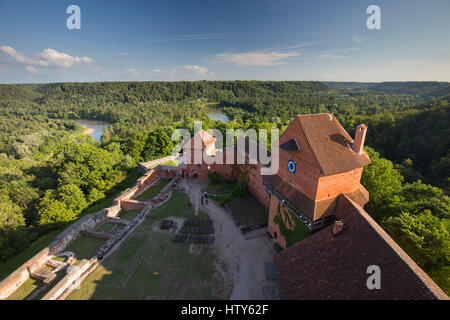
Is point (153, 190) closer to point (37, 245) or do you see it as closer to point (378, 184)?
point (37, 245)

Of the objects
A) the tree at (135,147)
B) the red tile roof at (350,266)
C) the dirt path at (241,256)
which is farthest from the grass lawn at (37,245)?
the red tile roof at (350,266)

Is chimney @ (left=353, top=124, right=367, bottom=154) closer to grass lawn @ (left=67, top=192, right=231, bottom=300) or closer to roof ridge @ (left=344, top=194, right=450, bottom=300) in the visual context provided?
roof ridge @ (left=344, top=194, right=450, bottom=300)

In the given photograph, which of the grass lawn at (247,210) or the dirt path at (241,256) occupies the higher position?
the grass lawn at (247,210)

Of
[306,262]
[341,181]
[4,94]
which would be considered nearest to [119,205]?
[306,262]

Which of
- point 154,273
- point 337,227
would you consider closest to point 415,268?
point 337,227

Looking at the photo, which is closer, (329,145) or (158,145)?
(329,145)

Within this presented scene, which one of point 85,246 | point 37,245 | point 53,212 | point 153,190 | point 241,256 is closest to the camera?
point 241,256

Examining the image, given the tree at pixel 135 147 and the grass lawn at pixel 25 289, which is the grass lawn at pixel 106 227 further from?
the tree at pixel 135 147
